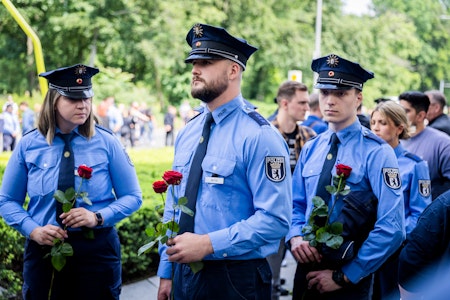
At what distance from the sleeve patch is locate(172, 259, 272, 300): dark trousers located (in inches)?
36.4

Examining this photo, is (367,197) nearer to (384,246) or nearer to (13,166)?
(384,246)

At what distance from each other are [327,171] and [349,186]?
0.20m

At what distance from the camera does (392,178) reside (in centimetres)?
297

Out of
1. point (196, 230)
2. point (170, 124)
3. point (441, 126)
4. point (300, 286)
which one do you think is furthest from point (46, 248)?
point (170, 124)

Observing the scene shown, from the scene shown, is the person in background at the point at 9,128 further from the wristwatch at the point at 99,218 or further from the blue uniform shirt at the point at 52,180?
the wristwatch at the point at 99,218

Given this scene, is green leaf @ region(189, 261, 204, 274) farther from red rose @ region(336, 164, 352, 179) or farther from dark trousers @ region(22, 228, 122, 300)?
dark trousers @ region(22, 228, 122, 300)

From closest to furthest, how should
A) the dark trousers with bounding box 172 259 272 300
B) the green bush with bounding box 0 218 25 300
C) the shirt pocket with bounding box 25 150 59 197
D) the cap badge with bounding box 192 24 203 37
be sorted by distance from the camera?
the dark trousers with bounding box 172 259 272 300
the cap badge with bounding box 192 24 203 37
the shirt pocket with bounding box 25 150 59 197
the green bush with bounding box 0 218 25 300

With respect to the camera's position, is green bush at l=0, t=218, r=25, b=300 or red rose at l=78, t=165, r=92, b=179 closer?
red rose at l=78, t=165, r=92, b=179

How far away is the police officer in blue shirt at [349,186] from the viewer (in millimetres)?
2932

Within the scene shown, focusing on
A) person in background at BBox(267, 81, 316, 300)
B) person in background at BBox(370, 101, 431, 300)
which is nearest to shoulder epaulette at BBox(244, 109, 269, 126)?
person in background at BBox(370, 101, 431, 300)

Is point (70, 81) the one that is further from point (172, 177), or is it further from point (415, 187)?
point (415, 187)

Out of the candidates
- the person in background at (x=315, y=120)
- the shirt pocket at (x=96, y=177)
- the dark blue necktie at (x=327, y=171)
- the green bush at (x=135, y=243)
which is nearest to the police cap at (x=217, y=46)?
the dark blue necktie at (x=327, y=171)

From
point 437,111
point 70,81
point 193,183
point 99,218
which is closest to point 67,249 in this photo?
point 99,218

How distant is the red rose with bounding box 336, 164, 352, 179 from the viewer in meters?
2.89
